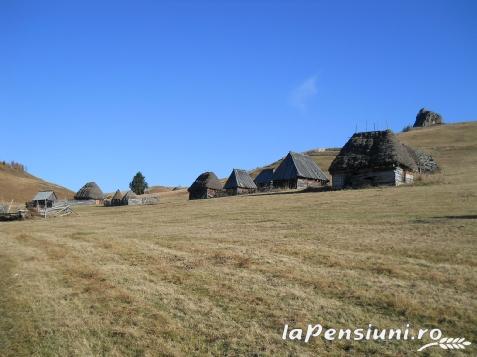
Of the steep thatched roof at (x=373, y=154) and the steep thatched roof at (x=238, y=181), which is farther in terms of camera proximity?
the steep thatched roof at (x=238, y=181)

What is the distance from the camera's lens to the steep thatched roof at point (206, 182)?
2374 inches

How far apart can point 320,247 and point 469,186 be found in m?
21.1

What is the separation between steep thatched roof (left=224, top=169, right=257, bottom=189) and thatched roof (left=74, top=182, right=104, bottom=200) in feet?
94.6

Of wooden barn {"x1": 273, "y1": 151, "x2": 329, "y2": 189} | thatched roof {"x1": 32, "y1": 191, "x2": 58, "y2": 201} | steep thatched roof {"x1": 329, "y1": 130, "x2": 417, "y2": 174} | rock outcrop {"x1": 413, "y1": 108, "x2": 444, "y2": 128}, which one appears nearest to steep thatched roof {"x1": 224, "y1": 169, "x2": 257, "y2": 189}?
wooden barn {"x1": 273, "y1": 151, "x2": 329, "y2": 189}

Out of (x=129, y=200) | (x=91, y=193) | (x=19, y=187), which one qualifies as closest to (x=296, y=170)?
(x=129, y=200)

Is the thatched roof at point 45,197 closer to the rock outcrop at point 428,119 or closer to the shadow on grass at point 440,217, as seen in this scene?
the shadow on grass at point 440,217

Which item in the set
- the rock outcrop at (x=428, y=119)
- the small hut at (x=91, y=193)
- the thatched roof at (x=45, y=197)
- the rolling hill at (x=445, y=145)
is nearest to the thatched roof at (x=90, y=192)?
the small hut at (x=91, y=193)

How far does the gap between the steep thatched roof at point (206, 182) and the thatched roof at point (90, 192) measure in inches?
953

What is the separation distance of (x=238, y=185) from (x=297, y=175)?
29.5ft

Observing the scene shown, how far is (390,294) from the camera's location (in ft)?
34.0

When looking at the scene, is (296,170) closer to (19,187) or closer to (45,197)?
(45,197)

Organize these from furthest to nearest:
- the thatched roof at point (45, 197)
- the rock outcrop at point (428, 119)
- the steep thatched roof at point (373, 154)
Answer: the rock outcrop at point (428, 119) → the thatched roof at point (45, 197) → the steep thatched roof at point (373, 154)

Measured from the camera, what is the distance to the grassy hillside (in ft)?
335

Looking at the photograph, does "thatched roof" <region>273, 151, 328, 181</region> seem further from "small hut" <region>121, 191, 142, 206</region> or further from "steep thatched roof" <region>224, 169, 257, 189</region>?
"small hut" <region>121, 191, 142, 206</region>
